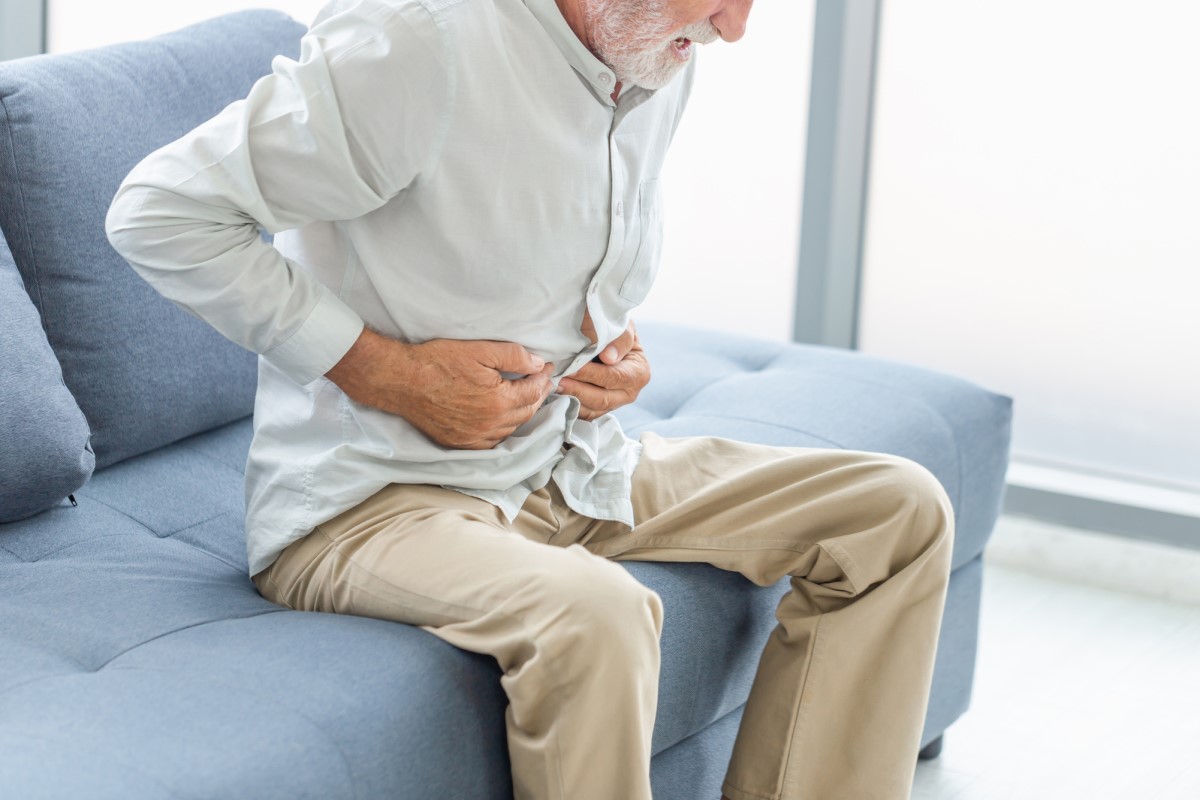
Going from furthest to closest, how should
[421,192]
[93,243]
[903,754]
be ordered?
1. [93,243]
2. [903,754]
3. [421,192]

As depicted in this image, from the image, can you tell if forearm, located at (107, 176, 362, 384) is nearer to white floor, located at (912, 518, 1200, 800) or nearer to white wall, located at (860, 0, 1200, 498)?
white floor, located at (912, 518, 1200, 800)

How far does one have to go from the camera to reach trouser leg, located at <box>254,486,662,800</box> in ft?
4.04

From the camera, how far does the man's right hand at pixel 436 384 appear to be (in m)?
1.43

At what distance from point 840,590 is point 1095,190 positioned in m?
1.66

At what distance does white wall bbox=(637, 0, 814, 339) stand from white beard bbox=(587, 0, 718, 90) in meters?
1.71

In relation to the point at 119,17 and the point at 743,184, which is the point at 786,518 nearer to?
the point at 743,184

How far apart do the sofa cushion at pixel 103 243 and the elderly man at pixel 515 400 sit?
0.35 m

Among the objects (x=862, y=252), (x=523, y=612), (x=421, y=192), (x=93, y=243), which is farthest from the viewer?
(x=862, y=252)

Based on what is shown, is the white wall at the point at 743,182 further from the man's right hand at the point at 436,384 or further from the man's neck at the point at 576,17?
the man's right hand at the point at 436,384

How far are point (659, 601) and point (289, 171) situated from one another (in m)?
0.56

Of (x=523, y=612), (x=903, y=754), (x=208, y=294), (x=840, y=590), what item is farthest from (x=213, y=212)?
(x=903, y=754)

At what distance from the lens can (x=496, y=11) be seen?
4.66 ft

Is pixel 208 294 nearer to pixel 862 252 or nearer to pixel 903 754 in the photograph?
pixel 903 754

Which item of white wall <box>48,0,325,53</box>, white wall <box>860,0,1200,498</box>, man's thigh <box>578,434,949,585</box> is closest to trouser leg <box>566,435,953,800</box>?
man's thigh <box>578,434,949,585</box>
